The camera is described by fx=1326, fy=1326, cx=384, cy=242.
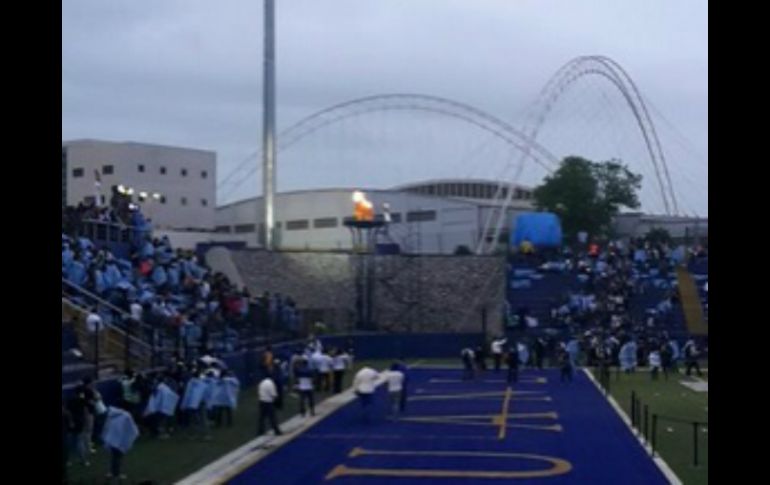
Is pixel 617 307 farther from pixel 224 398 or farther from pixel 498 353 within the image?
pixel 224 398

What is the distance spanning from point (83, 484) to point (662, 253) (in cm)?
5255

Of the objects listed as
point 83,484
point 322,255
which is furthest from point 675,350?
point 83,484

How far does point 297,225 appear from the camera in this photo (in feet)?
314

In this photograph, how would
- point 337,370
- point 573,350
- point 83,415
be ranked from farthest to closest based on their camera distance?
point 573,350, point 337,370, point 83,415

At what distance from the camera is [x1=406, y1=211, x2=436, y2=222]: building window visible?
91562 mm

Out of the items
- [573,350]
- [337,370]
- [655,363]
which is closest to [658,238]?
[573,350]

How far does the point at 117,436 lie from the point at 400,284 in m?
44.5

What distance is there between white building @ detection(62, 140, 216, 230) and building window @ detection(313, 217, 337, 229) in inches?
379

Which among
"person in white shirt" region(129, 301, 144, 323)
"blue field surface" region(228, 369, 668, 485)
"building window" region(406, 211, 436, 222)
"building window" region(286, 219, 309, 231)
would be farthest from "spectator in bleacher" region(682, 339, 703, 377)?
"building window" region(286, 219, 309, 231)

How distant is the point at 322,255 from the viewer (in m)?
60.6
